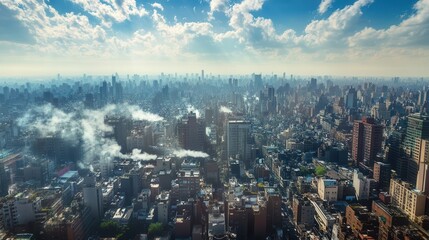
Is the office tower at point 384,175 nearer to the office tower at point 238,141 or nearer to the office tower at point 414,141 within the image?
the office tower at point 414,141

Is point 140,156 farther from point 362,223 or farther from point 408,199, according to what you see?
point 408,199

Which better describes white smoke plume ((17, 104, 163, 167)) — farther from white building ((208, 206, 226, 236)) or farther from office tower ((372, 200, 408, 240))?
office tower ((372, 200, 408, 240))

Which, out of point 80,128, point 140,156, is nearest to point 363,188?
point 140,156

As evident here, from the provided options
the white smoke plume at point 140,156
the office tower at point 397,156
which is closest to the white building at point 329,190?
the office tower at point 397,156

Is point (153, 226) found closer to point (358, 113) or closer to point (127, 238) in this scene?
point (127, 238)

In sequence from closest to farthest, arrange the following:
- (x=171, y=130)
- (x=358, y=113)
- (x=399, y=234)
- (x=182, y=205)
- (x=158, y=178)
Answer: (x=399, y=234)
(x=182, y=205)
(x=158, y=178)
(x=171, y=130)
(x=358, y=113)

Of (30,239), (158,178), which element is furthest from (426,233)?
(30,239)
